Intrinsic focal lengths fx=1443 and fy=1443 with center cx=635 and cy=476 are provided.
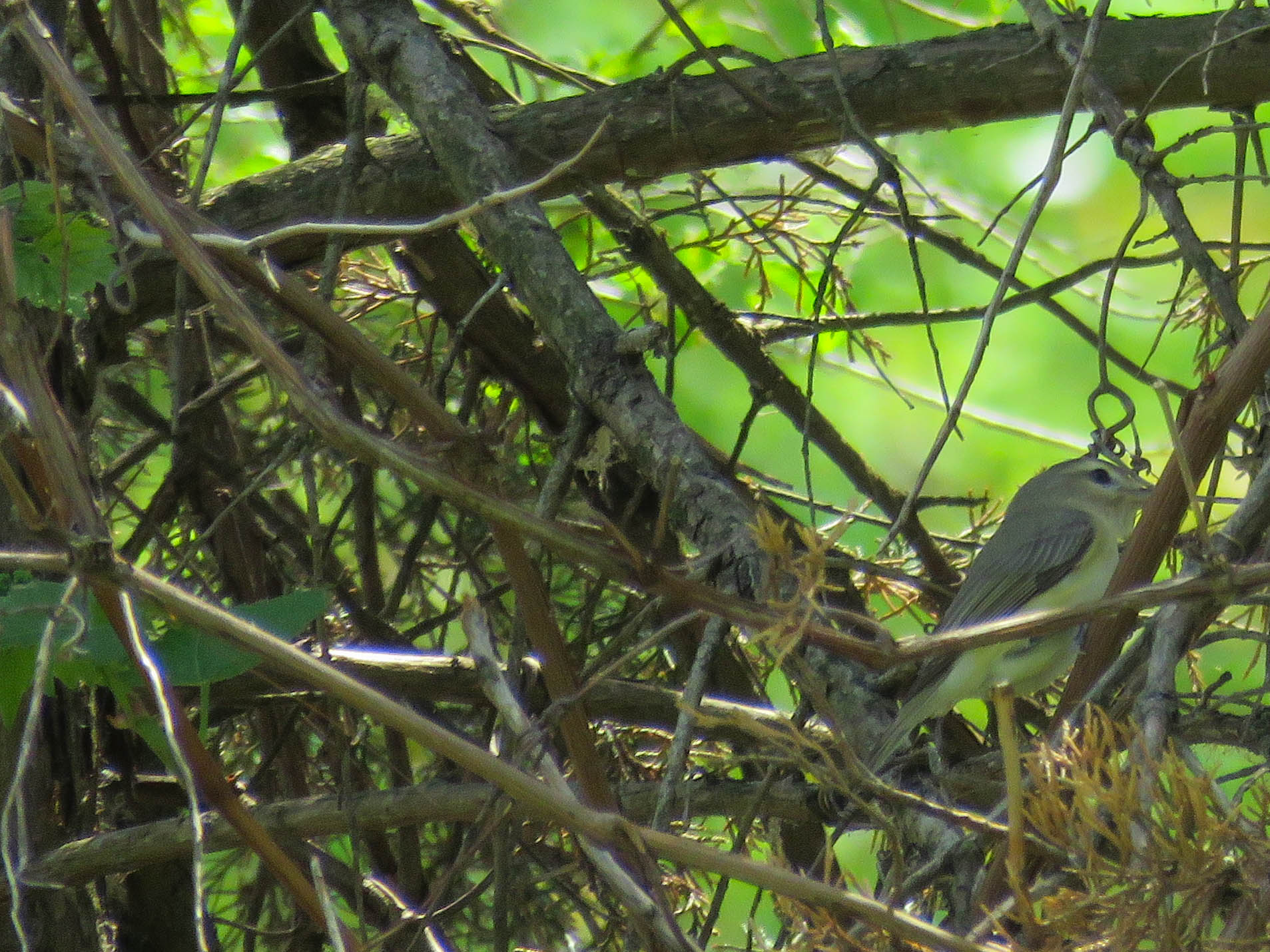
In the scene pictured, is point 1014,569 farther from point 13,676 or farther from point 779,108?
point 13,676

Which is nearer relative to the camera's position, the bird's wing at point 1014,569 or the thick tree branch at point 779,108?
the thick tree branch at point 779,108

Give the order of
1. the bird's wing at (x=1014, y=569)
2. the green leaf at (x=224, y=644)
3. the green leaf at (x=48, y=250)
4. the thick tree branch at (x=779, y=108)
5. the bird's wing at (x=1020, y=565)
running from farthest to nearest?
the bird's wing at (x=1020, y=565) < the bird's wing at (x=1014, y=569) < the thick tree branch at (x=779, y=108) < the green leaf at (x=48, y=250) < the green leaf at (x=224, y=644)

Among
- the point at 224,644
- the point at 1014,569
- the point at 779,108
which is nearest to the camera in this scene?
the point at 224,644

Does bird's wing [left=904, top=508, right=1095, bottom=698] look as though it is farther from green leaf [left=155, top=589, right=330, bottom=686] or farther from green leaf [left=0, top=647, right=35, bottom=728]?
green leaf [left=0, top=647, right=35, bottom=728]

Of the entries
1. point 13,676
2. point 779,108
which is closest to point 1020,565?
point 779,108

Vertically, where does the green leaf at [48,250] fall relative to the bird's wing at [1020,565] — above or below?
below

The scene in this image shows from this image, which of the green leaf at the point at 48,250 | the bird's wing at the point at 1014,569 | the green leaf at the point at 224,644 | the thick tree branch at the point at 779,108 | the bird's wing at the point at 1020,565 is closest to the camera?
the green leaf at the point at 224,644

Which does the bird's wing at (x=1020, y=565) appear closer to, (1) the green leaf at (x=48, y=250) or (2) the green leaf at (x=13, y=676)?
(1) the green leaf at (x=48, y=250)

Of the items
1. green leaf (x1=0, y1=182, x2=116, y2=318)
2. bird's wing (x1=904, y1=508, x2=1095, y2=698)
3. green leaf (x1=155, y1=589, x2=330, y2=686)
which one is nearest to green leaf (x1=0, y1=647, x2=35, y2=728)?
green leaf (x1=155, y1=589, x2=330, y2=686)

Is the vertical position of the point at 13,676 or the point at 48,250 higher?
the point at 48,250

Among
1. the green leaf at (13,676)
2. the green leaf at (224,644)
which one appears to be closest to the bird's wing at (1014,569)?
the green leaf at (224,644)

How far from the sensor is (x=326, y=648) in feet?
8.49

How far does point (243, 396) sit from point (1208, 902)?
10.0 feet

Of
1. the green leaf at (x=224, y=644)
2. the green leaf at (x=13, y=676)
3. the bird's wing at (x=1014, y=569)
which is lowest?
the green leaf at (x=13, y=676)
